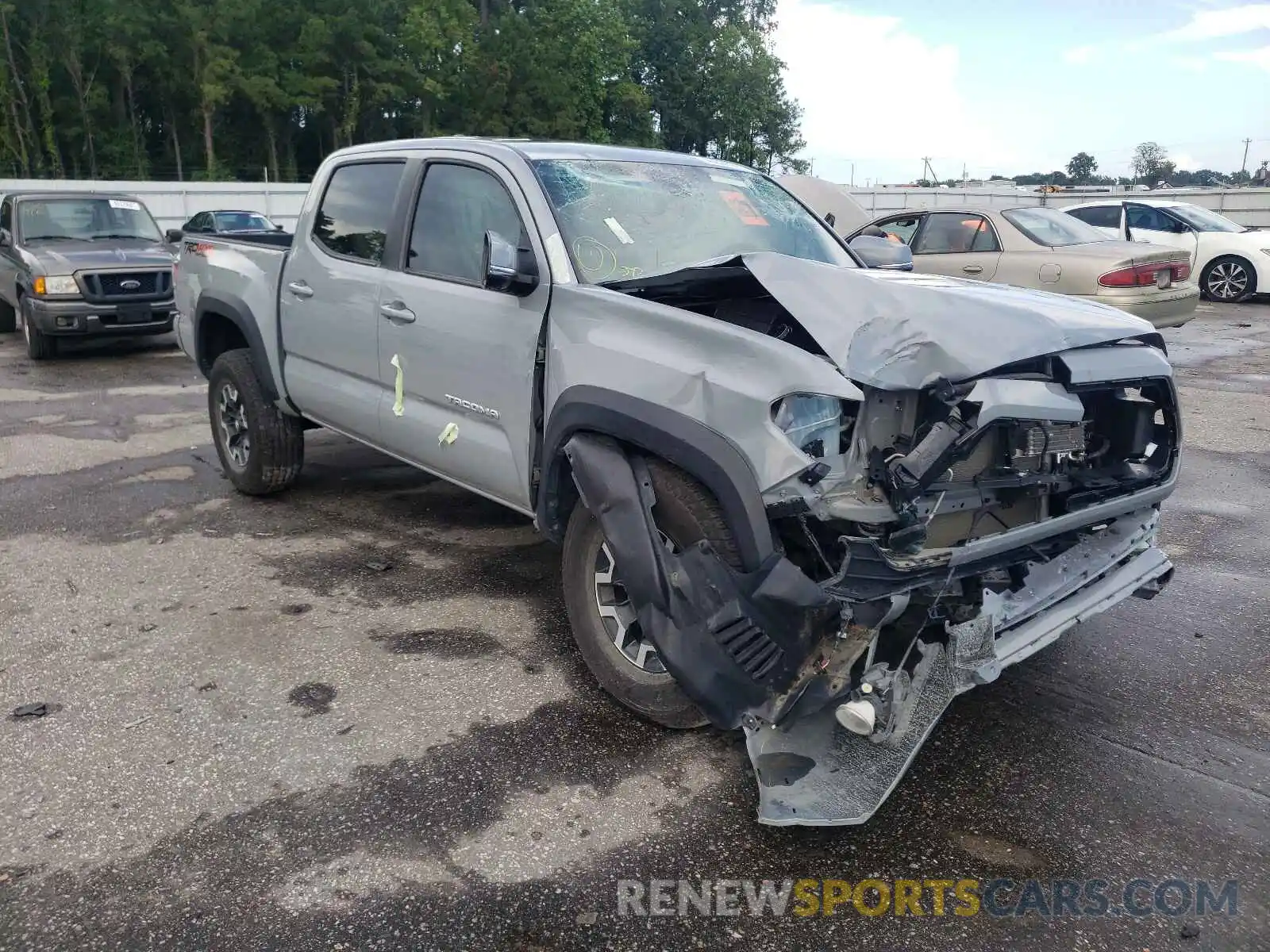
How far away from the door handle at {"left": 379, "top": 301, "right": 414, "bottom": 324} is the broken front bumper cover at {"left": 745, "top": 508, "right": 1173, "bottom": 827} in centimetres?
242

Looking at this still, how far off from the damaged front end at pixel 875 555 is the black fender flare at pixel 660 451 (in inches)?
2.4

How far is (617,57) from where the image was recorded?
4962cm

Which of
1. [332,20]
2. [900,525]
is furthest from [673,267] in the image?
[332,20]

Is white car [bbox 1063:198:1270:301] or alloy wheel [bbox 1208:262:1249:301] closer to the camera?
white car [bbox 1063:198:1270:301]

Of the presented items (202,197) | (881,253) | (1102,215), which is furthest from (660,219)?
(202,197)

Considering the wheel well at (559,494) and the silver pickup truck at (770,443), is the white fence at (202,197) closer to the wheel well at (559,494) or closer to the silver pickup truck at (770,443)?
the silver pickup truck at (770,443)

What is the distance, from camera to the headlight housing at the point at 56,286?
10367mm

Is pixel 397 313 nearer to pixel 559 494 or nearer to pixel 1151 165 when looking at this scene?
pixel 559 494

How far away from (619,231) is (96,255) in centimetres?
931

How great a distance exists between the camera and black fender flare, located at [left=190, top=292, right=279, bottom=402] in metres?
5.42

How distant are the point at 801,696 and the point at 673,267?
1830 millimetres

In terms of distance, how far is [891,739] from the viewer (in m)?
2.71

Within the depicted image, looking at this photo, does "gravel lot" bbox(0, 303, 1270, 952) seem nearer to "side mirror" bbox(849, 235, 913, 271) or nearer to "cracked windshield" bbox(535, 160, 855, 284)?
"cracked windshield" bbox(535, 160, 855, 284)

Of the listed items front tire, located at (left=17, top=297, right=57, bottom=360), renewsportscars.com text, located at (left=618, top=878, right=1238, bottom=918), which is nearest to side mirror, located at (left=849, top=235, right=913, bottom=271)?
renewsportscars.com text, located at (left=618, top=878, right=1238, bottom=918)
